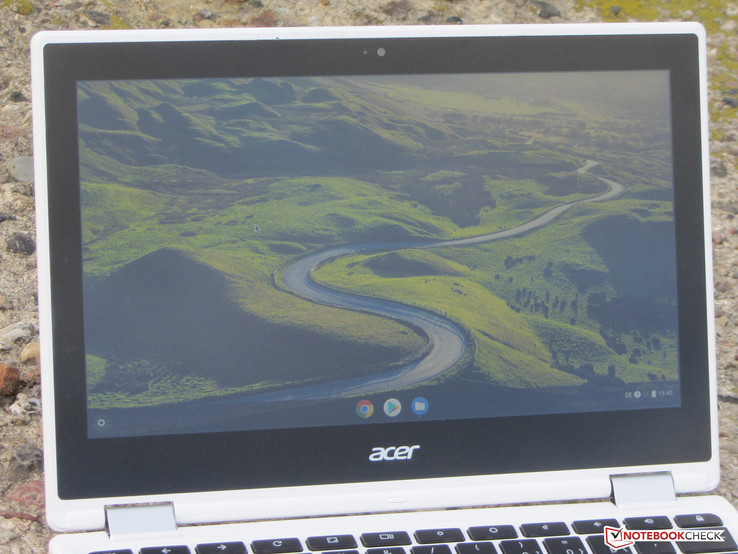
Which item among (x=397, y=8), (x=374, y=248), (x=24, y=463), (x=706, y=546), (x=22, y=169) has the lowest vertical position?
(x=706, y=546)

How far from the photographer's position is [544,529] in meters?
0.78

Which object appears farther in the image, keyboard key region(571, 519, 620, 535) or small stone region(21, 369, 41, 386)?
small stone region(21, 369, 41, 386)

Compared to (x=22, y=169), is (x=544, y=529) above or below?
below

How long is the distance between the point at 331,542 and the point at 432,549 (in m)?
0.11

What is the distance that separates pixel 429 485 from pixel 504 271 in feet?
0.88

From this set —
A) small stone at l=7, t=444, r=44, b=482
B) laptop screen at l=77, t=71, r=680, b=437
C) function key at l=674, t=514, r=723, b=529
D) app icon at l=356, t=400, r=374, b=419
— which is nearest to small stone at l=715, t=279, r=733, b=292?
laptop screen at l=77, t=71, r=680, b=437

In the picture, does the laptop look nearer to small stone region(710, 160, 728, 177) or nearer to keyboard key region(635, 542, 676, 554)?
keyboard key region(635, 542, 676, 554)

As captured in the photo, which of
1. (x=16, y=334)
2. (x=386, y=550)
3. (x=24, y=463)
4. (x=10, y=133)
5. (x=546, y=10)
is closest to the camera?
(x=386, y=550)

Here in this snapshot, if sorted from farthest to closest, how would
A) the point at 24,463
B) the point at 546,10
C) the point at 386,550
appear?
the point at 546,10, the point at 24,463, the point at 386,550

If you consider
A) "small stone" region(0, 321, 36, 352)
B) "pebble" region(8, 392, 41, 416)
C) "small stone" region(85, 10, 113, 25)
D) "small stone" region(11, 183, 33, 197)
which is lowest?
"pebble" region(8, 392, 41, 416)

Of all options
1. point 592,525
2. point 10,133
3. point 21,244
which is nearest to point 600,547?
point 592,525

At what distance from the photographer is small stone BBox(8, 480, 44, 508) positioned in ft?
2.76

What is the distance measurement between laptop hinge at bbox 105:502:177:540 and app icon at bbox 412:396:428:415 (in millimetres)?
299

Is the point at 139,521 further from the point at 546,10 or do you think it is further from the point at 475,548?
the point at 546,10
